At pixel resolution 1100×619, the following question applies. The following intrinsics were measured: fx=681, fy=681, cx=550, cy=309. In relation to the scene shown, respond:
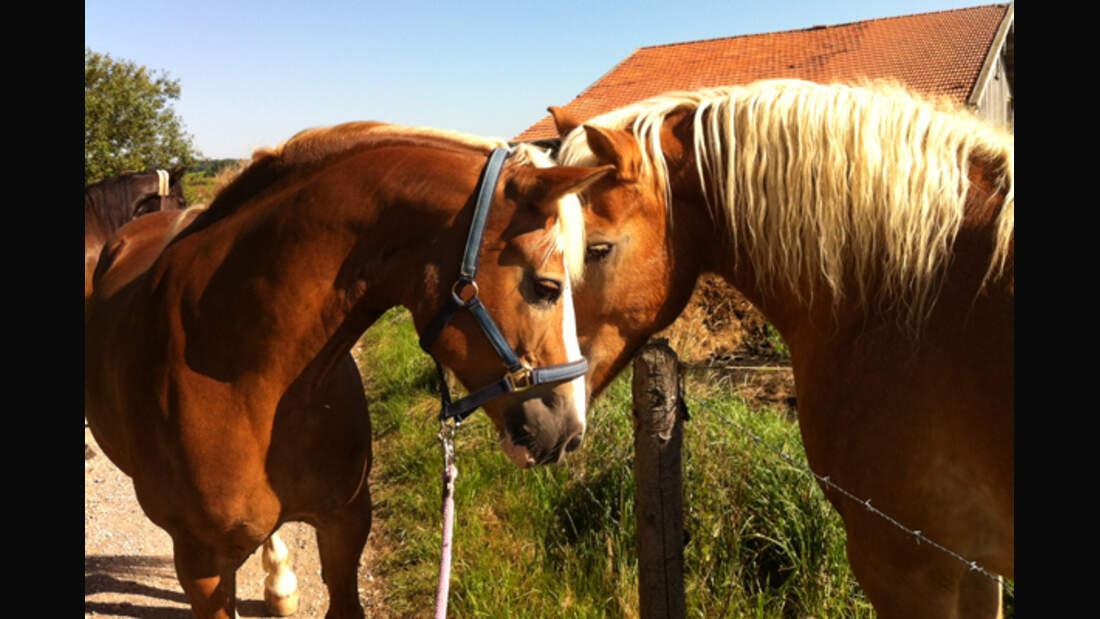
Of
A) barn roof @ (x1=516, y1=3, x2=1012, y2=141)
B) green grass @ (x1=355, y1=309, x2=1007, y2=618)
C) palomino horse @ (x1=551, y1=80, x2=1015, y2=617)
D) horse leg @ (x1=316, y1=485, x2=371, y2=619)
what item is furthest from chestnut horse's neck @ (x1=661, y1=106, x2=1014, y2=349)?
barn roof @ (x1=516, y1=3, x2=1012, y2=141)

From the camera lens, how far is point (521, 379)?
1646mm

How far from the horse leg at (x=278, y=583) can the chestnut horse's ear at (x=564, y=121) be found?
8.47 feet

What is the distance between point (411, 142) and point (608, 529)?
7.05 ft

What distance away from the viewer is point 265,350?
1.84 metres

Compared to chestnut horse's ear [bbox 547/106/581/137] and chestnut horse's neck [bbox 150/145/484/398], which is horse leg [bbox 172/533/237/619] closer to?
chestnut horse's neck [bbox 150/145/484/398]

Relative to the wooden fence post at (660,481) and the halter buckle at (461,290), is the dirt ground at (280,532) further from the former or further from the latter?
the halter buckle at (461,290)

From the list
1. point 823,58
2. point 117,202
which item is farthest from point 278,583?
point 823,58

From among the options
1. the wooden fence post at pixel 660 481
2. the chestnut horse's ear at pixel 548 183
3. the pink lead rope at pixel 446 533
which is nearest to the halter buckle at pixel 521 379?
the pink lead rope at pixel 446 533

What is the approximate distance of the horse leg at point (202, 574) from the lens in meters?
2.04

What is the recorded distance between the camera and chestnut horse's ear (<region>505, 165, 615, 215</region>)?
1640 mm

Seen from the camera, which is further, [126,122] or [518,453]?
[126,122]

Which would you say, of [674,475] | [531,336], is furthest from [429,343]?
[674,475]

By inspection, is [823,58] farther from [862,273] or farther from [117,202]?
[862,273]

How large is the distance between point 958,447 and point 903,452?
0.11 m
